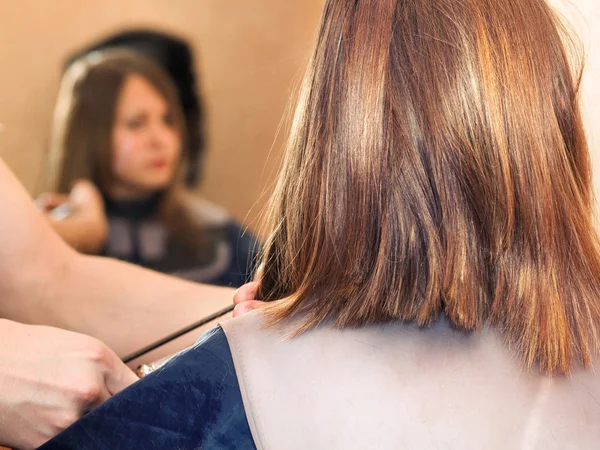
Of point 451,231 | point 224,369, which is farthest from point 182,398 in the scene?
point 451,231

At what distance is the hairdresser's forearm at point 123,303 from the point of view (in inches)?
40.1

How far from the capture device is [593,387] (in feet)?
1.89

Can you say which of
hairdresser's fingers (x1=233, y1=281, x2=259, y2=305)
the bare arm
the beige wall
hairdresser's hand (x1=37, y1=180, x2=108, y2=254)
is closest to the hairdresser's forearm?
the bare arm

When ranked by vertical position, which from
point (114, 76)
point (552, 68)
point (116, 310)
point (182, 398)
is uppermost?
point (552, 68)

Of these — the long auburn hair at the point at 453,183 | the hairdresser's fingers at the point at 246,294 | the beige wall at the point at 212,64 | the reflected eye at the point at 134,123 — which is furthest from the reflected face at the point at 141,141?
the long auburn hair at the point at 453,183

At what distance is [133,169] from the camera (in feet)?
7.56

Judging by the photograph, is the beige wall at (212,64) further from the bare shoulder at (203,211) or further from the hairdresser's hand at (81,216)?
the hairdresser's hand at (81,216)

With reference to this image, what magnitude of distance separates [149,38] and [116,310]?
1.56 metres

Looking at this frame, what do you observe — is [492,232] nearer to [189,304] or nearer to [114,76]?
[189,304]

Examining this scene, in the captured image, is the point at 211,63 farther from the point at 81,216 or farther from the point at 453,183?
the point at 453,183

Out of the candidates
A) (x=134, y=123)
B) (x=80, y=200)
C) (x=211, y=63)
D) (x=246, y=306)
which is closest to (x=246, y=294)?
(x=246, y=306)

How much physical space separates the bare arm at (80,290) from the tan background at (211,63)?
3.99ft

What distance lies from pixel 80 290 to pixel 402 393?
61 centimetres

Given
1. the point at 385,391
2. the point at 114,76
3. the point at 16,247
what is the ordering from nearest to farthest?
the point at 385,391, the point at 16,247, the point at 114,76
